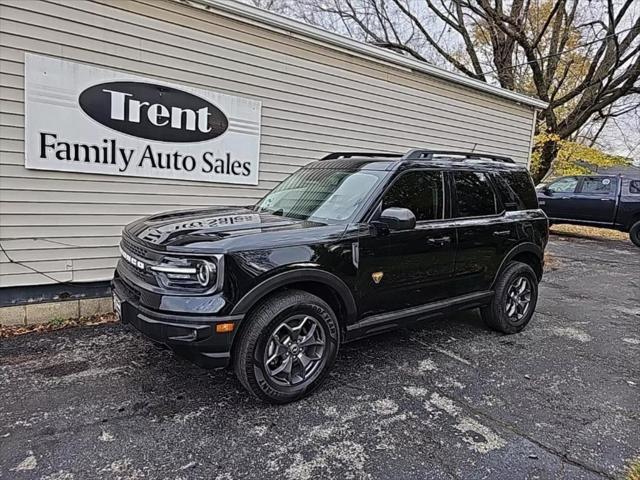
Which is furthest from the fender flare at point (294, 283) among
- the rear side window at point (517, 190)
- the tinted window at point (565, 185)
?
the tinted window at point (565, 185)

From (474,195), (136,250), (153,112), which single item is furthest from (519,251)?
(153,112)

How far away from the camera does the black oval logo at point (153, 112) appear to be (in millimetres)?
4570

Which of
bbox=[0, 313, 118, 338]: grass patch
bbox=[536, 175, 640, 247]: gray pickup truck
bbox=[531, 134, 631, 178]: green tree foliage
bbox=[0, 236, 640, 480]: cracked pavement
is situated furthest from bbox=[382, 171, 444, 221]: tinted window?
bbox=[531, 134, 631, 178]: green tree foliage

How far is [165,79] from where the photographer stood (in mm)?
4914

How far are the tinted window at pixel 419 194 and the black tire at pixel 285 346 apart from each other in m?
1.06

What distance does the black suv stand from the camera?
2762 mm

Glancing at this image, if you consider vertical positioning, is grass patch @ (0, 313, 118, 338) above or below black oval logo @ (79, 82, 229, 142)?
below

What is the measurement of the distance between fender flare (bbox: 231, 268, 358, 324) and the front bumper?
107 mm

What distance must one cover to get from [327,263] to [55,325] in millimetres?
3130

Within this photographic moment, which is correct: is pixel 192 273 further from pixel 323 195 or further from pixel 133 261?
pixel 323 195

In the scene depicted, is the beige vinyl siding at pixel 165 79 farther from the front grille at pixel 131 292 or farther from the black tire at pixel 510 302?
the black tire at pixel 510 302

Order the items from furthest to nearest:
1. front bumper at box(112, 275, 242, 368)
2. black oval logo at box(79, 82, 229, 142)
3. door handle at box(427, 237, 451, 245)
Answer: black oval logo at box(79, 82, 229, 142), door handle at box(427, 237, 451, 245), front bumper at box(112, 275, 242, 368)

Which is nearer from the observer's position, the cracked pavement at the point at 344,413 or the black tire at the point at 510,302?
the cracked pavement at the point at 344,413

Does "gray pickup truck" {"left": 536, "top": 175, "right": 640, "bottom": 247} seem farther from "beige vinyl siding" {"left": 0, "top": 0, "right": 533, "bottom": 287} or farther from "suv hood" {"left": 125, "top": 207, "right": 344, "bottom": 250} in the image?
"suv hood" {"left": 125, "top": 207, "right": 344, "bottom": 250}
